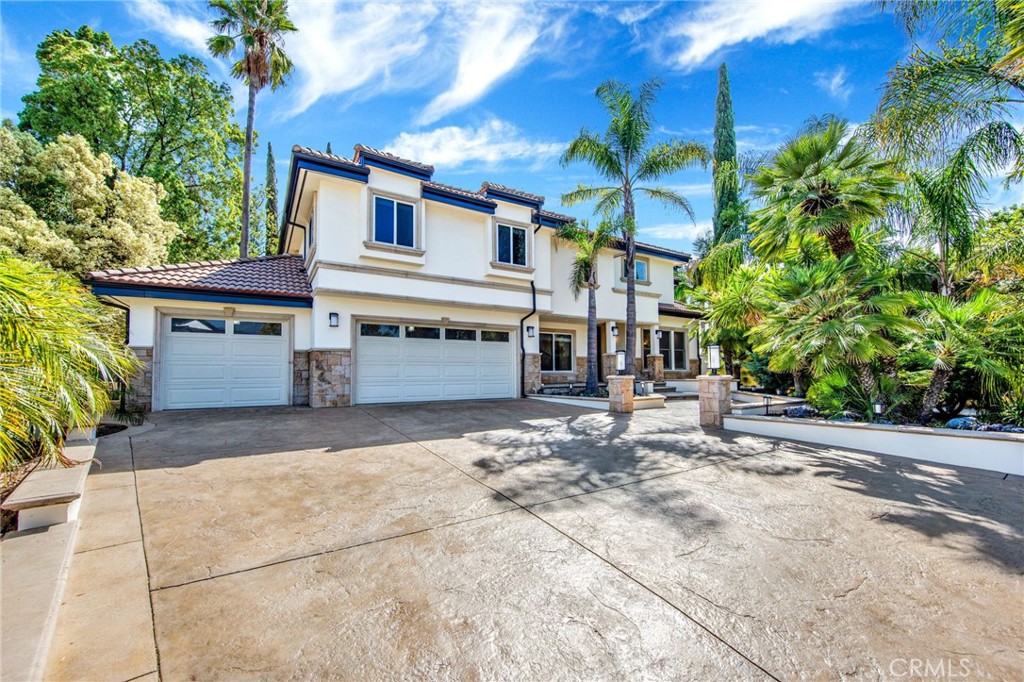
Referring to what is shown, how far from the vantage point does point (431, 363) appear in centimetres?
1281

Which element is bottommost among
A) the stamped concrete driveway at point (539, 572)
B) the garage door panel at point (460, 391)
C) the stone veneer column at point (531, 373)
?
the stamped concrete driveway at point (539, 572)

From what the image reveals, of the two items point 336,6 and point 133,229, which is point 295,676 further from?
point 133,229

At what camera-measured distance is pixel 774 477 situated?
5230 millimetres

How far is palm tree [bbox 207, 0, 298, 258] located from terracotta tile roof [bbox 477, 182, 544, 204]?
1020 centimetres

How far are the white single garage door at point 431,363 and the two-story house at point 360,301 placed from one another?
1.4 inches

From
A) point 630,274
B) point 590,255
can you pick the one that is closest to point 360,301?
point 590,255

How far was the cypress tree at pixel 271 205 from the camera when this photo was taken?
86.7 ft

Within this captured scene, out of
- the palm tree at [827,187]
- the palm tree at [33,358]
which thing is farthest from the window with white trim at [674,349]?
the palm tree at [33,358]

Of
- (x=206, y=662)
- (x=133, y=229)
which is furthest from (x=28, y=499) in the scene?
(x=133, y=229)

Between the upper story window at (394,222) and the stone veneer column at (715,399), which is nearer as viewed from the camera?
the stone veneer column at (715,399)

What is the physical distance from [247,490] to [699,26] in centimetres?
1330

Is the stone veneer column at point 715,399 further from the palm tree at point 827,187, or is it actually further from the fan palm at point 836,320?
the palm tree at point 827,187

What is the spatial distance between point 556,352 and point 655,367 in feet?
16.0

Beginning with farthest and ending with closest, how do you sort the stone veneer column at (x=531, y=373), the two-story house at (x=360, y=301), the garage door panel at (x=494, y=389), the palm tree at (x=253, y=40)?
the palm tree at (x=253, y=40), the stone veneer column at (x=531, y=373), the garage door panel at (x=494, y=389), the two-story house at (x=360, y=301)
